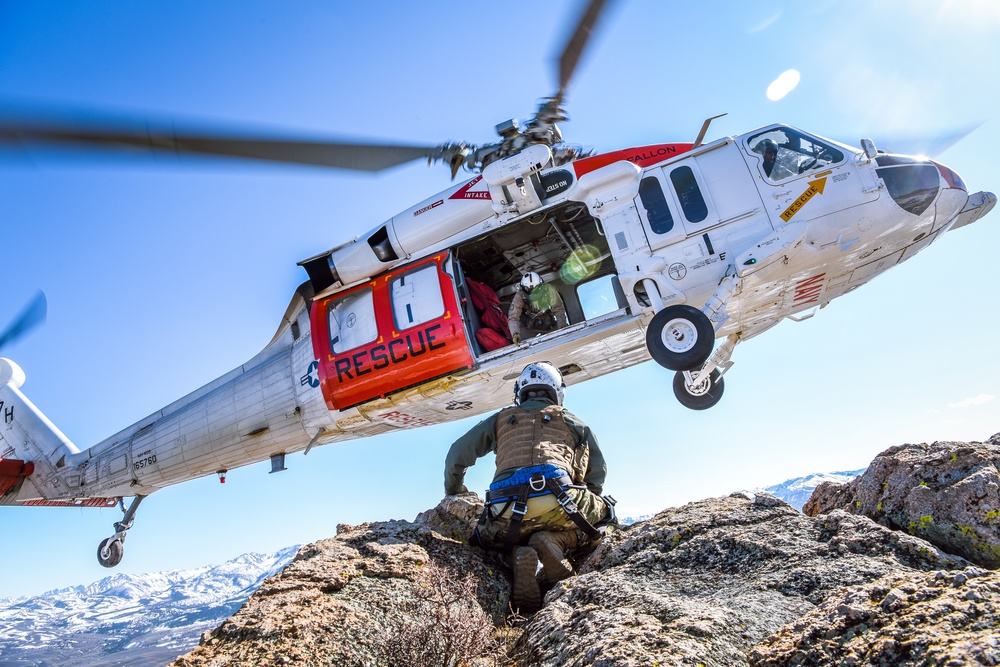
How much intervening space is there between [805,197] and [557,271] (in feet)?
13.6

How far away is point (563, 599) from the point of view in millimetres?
2963

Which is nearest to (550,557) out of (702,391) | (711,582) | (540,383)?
(711,582)

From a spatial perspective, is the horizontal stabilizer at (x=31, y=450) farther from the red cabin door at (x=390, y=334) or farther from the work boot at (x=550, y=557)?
the work boot at (x=550, y=557)

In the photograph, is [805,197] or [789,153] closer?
[805,197]

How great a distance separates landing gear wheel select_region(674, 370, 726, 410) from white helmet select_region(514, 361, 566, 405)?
12.8 feet

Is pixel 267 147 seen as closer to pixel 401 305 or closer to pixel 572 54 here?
pixel 572 54

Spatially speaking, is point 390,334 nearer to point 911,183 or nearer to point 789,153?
point 789,153

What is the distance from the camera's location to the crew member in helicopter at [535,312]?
9070mm

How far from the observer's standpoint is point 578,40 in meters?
4.90

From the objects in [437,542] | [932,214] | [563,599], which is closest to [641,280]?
[932,214]

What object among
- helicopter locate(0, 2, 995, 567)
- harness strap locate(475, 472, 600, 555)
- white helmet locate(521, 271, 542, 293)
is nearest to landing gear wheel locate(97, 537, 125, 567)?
helicopter locate(0, 2, 995, 567)

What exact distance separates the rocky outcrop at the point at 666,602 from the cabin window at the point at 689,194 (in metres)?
4.57

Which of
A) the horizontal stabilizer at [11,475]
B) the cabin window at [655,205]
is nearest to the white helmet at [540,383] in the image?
the cabin window at [655,205]

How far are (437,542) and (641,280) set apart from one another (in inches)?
185
